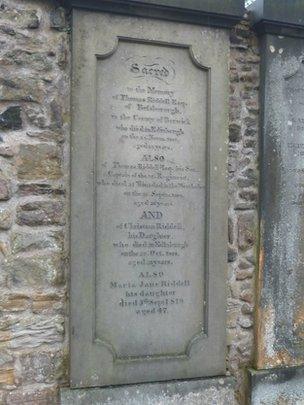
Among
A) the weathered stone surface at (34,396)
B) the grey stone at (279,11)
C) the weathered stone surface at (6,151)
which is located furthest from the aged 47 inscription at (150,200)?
the grey stone at (279,11)

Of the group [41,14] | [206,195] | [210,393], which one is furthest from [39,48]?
[210,393]

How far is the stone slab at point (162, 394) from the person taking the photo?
10.3ft

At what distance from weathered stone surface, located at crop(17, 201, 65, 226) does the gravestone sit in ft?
0.35

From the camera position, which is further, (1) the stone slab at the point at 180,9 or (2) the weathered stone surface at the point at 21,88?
(1) the stone slab at the point at 180,9

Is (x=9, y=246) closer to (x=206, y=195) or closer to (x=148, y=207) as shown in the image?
(x=148, y=207)

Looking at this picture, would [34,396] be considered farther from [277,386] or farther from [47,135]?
[277,386]

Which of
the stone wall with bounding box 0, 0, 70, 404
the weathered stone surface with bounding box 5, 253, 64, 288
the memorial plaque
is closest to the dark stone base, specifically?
the memorial plaque

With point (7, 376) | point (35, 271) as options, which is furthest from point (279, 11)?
point (7, 376)

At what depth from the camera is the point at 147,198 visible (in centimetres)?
332

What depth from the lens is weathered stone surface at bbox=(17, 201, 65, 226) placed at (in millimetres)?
3074

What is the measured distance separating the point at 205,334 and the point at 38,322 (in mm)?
1147

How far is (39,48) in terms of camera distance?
312 centimetres

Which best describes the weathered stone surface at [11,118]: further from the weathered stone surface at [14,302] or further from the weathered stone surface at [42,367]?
the weathered stone surface at [42,367]

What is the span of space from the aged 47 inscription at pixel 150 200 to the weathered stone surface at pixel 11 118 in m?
0.50
